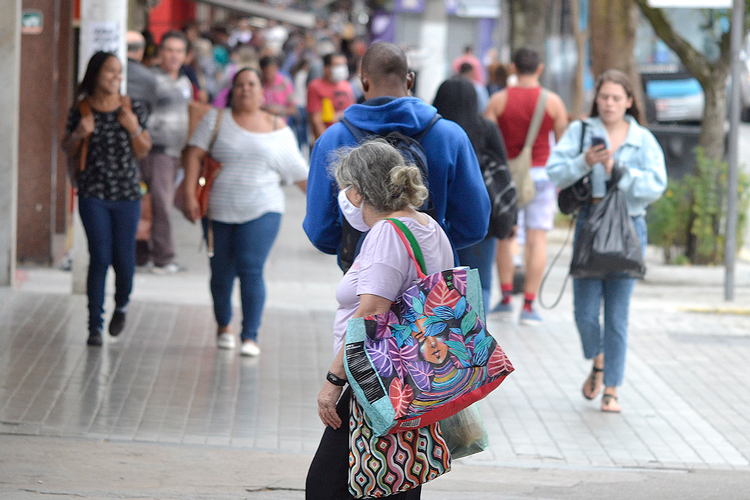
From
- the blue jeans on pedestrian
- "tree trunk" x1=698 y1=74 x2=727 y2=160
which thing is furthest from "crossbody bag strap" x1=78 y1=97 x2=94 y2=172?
"tree trunk" x1=698 y1=74 x2=727 y2=160

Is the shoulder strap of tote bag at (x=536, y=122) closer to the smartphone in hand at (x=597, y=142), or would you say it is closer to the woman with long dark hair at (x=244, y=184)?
the woman with long dark hair at (x=244, y=184)

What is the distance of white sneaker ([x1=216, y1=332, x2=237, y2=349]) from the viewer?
743 cm

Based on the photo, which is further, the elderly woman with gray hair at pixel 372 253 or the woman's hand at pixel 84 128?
the woman's hand at pixel 84 128

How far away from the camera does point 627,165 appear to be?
625 cm

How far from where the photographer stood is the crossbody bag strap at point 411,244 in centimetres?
342

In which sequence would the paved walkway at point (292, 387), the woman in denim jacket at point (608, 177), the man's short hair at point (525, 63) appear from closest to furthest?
the paved walkway at point (292, 387)
the woman in denim jacket at point (608, 177)
the man's short hair at point (525, 63)

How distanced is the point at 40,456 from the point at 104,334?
2.66 m

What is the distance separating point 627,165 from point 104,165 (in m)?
3.16

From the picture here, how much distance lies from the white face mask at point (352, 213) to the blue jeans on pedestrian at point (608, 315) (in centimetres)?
285

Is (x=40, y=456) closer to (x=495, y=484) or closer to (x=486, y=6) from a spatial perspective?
(x=495, y=484)

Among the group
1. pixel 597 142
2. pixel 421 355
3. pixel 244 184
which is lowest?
pixel 421 355

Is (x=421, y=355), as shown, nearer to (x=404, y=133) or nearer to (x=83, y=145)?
(x=404, y=133)

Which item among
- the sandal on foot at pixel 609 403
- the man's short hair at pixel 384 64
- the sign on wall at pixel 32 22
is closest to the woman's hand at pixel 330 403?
the man's short hair at pixel 384 64

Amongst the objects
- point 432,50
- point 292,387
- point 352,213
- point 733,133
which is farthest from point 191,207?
point 432,50
